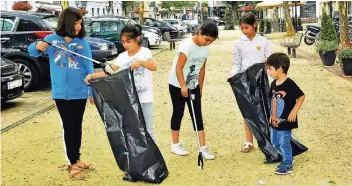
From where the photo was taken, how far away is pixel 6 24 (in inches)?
406

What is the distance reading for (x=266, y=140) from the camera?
4918mm

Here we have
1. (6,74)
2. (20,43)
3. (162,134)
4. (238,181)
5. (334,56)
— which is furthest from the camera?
(334,56)

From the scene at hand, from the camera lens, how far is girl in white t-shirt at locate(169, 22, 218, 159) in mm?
4738

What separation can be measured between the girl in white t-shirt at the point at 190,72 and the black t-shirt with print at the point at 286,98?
2.64ft

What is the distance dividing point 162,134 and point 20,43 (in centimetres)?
491

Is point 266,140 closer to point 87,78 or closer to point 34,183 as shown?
point 87,78

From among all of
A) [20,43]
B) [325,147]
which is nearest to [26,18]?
[20,43]

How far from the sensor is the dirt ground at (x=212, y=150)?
449 cm

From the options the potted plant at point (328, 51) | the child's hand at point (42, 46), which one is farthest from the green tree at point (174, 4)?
the child's hand at point (42, 46)

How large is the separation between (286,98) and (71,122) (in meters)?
1.94

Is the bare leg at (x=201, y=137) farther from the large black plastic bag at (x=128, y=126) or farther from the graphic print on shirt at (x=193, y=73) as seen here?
the large black plastic bag at (x=128, y=126)

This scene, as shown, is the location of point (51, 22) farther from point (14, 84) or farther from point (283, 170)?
point (283, 170)

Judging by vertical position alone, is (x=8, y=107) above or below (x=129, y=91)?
below

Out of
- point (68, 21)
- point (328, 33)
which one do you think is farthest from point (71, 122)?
point (328, 33)
